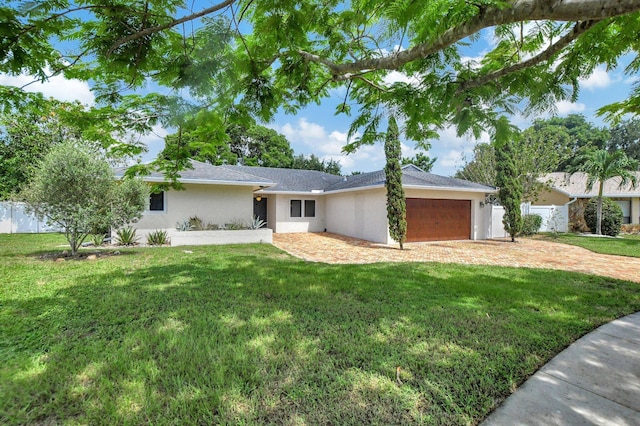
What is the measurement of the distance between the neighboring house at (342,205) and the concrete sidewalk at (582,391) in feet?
36.7

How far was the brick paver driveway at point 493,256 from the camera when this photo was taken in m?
9.23

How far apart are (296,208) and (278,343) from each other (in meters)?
17.2

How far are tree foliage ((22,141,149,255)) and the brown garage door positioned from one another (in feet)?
41.8

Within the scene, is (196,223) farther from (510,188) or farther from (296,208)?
(510,188)

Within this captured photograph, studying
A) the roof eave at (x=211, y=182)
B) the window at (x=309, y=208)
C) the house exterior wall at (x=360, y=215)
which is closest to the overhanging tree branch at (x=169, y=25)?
the roof eave at (x=211, y=182)

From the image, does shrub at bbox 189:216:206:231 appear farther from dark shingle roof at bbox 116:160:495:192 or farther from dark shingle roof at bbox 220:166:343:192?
dark shingle roof at bbox 220:166:343:192

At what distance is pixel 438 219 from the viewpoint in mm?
16094

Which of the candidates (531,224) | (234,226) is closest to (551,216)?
(531,224)

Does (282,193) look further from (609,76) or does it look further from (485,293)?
(609,76)

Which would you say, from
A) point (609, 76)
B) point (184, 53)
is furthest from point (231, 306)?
point (609, 76)

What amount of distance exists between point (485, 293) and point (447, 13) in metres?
4.96

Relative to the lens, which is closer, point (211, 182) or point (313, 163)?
point (211, 182)

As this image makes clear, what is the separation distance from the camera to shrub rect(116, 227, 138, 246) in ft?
39.9

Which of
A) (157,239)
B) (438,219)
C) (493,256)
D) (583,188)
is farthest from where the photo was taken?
(583,188)
